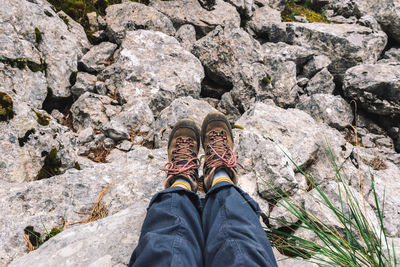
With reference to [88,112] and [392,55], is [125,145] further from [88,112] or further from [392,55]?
[392,55]

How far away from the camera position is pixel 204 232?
84.1 inches

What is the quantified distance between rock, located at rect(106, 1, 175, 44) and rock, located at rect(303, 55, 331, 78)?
492 cm

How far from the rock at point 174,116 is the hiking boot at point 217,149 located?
86 cm

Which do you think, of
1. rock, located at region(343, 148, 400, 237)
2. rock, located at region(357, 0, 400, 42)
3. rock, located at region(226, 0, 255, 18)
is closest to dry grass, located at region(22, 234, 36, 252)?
rock, located at region(343, 148, 400, 237)

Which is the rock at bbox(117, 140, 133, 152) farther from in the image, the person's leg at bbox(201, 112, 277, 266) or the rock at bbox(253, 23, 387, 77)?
the rock at bbox(253, 23, 387, 77)

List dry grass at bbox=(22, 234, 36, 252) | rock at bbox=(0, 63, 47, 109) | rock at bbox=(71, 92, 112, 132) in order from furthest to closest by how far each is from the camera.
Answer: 1. rock at bbox=(71, 92, 112, 132)
2. rock at bbox=(0, 63, 47, 109)
3. dry grass at bbox=(22, 234, 36, 252)

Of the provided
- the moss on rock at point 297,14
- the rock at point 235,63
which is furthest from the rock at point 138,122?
the moss on rock at point 297,14

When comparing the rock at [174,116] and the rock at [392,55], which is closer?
the rock at [174,116]

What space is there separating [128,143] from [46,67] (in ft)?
8.56

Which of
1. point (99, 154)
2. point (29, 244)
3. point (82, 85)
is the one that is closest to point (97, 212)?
point (29, 244)

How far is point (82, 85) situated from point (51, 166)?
8.33 ft

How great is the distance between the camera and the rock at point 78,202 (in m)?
2.05

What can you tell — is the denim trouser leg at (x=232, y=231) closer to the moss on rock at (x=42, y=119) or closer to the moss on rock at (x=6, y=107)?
the moss on rock at (x=42, y=119)

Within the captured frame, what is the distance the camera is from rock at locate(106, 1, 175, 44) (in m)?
5.98
